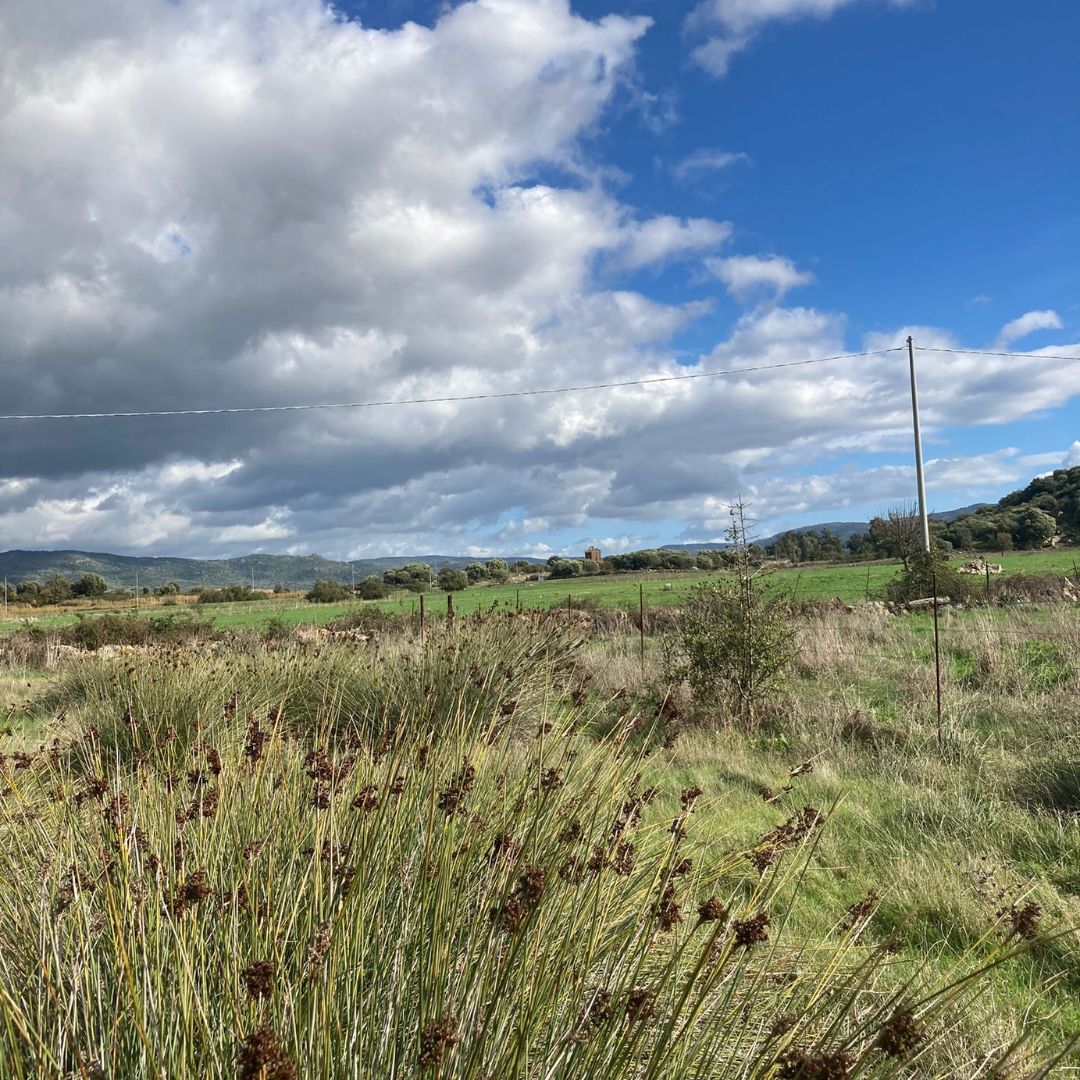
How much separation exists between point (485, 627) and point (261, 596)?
5103cm

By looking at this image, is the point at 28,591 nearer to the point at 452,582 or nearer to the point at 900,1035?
the point at 452,582

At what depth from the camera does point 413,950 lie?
2096 mm

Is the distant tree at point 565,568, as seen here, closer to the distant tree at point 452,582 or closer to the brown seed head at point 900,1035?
the distant tree at point 452,582

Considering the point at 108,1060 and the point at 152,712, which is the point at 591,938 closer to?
the point at 108,1060

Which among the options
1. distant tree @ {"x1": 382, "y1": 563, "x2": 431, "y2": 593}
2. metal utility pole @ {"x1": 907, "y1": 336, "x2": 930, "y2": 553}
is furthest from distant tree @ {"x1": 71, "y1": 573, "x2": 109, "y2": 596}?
metal utility pole @ {"x1": 907, "y1": 336, "x2": 930, "y2": 553}

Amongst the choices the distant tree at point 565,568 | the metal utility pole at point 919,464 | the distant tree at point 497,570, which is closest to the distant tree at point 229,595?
the distant tree at point 497,570

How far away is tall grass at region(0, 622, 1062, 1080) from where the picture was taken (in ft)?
5.07

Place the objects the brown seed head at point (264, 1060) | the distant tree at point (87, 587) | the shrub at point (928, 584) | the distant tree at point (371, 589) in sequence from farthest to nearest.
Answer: the distant tree at point (87, 587) → the distant tree at point (371, 589) → the shrub at point (928, 584) → the brown seed head at point (264, 1060)

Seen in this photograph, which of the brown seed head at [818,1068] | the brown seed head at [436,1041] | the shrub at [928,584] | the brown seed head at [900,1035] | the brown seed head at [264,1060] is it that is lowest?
the shrub at [928,584]

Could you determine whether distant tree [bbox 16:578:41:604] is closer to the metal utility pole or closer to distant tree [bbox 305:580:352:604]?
distant tree [bbox 305:580:352:604]

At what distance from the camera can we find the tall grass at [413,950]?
5.07 ft

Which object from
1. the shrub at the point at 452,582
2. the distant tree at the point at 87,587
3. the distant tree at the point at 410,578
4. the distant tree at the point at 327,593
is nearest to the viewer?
the distant tree at the point at 327,593

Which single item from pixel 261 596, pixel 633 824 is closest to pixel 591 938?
pixel 633 824

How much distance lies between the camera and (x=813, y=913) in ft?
13.6
